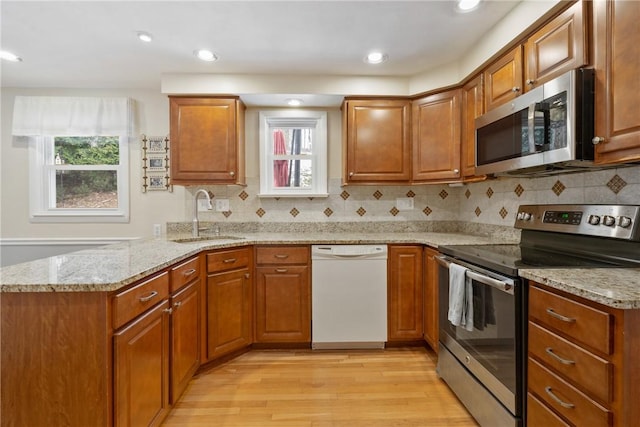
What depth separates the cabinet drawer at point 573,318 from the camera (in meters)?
0.96

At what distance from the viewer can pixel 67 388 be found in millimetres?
1127

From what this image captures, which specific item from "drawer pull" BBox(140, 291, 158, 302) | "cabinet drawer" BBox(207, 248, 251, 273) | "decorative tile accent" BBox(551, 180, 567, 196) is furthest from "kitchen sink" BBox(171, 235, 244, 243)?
"decorative tile accent" BBox(551, 180, 567, 196)

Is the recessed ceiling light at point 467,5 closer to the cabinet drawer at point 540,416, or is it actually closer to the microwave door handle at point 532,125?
the microwave door handle at point 532,125

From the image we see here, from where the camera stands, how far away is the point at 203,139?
2.68 m

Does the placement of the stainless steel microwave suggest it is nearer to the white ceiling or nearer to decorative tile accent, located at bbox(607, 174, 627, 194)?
decorative tile accent, located at bbox(607, 174, 627, 194)

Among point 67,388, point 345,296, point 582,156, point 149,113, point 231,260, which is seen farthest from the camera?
point 149,113

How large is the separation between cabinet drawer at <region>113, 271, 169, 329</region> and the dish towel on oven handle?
5.18 ft

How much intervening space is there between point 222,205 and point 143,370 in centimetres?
183

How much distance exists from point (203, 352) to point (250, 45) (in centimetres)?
218

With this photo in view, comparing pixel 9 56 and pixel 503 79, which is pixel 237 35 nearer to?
pixel 503 79

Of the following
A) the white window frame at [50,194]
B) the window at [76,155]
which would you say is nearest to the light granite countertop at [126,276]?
the white window frame at [50,194]

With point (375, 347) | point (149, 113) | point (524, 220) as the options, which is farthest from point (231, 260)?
point (524, 220)

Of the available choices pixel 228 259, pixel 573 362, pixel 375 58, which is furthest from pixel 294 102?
pixel 573 362

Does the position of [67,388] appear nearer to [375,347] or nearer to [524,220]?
[375,347]
